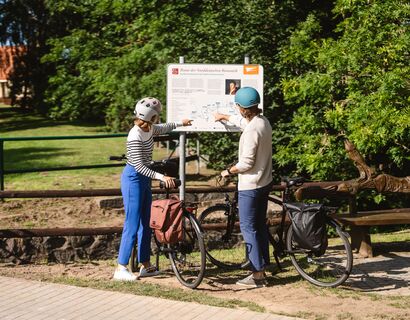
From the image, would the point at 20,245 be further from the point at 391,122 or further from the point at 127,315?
the point at 391,122

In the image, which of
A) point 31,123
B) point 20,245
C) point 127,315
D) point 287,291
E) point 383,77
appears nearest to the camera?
point 127,315

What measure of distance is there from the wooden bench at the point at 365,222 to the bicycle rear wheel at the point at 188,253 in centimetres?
181

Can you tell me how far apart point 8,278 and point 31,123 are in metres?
35.5

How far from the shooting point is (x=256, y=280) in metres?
7.76

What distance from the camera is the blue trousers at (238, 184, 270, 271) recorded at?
7.65 meters

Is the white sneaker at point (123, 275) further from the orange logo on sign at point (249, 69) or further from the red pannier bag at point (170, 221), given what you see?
the orange logo on sign at point (249, 69)

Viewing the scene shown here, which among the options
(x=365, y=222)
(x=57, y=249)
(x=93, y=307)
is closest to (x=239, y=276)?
(x=365, y=222)

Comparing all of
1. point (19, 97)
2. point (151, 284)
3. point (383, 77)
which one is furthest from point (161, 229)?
point (19, 97)

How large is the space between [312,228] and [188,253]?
134cm

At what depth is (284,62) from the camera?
1309 centimetres

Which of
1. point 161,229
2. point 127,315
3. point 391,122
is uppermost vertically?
point 391,122

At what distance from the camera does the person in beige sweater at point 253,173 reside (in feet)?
24.8

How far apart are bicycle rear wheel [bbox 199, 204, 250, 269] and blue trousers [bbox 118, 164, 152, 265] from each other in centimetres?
65

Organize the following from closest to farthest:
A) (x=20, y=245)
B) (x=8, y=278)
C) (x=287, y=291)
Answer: (x=287, y=291)
(x=8, y=278)
(x=20, y=245)
